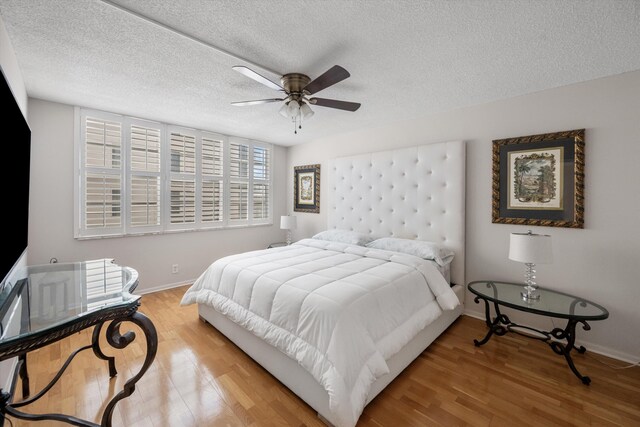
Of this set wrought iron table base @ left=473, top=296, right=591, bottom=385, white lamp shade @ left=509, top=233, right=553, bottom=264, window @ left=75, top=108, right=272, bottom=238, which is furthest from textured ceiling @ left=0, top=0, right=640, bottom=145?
wrought iron table base @ left=473, top=296, right=591, bottom=385

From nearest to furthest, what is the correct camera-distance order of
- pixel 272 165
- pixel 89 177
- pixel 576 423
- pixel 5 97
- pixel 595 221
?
pixel 5 97, pixel 576 423, pixel 595 221, pixel 89 177, pixel 272 165

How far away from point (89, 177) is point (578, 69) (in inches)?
198

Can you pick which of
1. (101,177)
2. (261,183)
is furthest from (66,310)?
(261,183)

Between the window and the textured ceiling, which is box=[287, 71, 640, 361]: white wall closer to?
the textured ceiling

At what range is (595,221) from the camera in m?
2.30

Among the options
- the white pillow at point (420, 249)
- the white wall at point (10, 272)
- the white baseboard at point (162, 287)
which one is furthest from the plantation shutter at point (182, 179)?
the white pillow at point (420, 249)

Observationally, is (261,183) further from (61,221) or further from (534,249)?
(534,249)

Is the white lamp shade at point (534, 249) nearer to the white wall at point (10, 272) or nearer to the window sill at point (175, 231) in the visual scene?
the white wall at point (10, 272)

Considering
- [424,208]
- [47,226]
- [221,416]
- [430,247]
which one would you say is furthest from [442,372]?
[47,226]

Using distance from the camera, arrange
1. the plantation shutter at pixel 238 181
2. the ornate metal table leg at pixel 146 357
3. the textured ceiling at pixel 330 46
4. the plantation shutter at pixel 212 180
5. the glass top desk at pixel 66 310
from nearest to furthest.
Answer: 1. the glass top desk at pixel 66 310
2. the ornate metal table leg at pixel 146 357
3. the textured ceiling at pixel 330 46
4. the plantation shutter at pixel 212 180
5. the plantation shutter at pixel 238 181

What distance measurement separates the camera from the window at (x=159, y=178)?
321 centimetres

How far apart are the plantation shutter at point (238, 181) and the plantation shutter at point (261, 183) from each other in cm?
16

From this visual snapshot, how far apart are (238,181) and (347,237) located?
2224mm

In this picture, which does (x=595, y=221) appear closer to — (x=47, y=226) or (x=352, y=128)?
(x=352, y=128)
